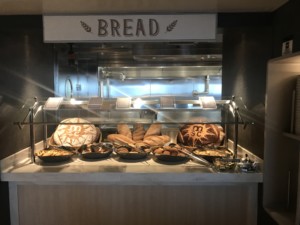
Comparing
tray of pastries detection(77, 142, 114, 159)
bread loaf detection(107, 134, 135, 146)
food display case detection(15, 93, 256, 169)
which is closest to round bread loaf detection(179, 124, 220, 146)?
food display case detection(15, 93, 256, 169)

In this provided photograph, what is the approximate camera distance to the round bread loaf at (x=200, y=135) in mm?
1737

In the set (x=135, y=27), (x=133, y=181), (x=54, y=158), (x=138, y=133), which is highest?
(x=135, y=27)

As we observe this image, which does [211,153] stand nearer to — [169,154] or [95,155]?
[169,154]

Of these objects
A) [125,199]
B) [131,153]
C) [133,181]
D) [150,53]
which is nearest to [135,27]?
[131,153]

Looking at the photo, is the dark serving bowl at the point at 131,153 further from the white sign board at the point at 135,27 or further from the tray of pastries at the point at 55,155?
the white sign board at the point at 135,27

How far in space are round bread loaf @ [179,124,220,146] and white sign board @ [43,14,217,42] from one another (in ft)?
2.16

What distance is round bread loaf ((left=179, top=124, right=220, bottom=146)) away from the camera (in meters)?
1.74

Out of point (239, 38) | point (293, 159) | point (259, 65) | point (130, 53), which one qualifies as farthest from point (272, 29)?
point (130, 53)

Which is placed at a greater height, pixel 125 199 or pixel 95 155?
pixel 95 155

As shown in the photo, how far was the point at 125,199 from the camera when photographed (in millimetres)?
1506

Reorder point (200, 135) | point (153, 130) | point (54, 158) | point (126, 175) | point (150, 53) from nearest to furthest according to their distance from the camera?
point (126, 175) → point (54, 158) → point (200, 135) → point (153, 130) → point (150, 53)

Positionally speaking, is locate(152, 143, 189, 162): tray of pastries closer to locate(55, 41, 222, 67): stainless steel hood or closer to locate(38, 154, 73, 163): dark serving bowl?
locate(38, 154, 73, 163): dark serving bowl

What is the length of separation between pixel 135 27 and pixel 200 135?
2.88 feet

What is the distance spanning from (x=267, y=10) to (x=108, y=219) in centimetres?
162
